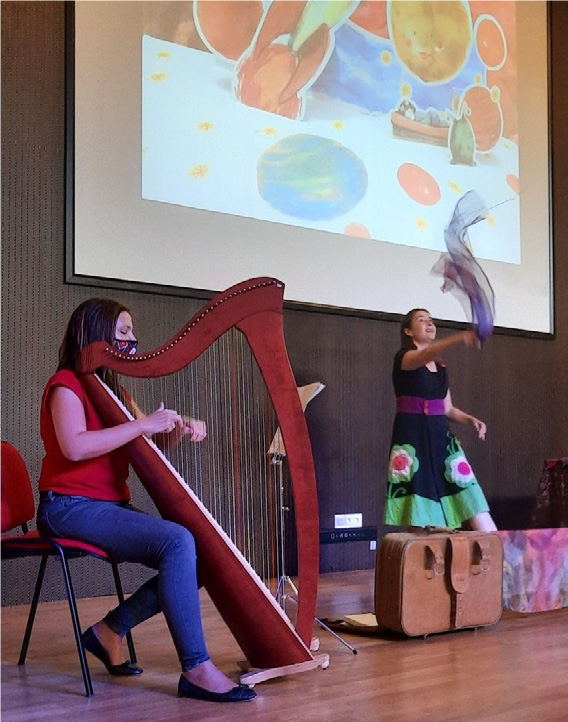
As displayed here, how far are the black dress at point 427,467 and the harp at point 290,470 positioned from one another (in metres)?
1.73

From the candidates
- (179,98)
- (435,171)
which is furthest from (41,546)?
(435,171)

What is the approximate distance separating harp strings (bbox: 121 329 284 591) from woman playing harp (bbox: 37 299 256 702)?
0.84m

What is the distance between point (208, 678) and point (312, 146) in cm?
305

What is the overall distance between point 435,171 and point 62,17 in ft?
7.16

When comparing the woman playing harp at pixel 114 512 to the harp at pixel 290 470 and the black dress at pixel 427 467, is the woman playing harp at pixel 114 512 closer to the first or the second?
→ the harp at pixel 290 470

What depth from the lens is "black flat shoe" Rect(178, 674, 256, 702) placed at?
2055 millimetres

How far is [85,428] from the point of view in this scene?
2.21 meters

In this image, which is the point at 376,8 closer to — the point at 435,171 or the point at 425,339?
the point at 435,171

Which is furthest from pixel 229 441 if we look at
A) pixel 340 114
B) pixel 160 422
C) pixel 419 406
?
pixel 160 422

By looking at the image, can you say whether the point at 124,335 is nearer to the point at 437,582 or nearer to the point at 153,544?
the point at 153,544

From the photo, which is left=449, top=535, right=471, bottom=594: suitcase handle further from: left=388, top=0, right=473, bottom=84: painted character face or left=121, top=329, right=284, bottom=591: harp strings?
left=388, top=0, right=473, bottom=84: painted character face

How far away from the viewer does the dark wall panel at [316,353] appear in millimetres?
3693

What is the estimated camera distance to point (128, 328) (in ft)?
7.64

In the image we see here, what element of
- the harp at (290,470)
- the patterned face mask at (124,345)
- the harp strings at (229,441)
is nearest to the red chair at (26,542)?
the harp at (290,470)
